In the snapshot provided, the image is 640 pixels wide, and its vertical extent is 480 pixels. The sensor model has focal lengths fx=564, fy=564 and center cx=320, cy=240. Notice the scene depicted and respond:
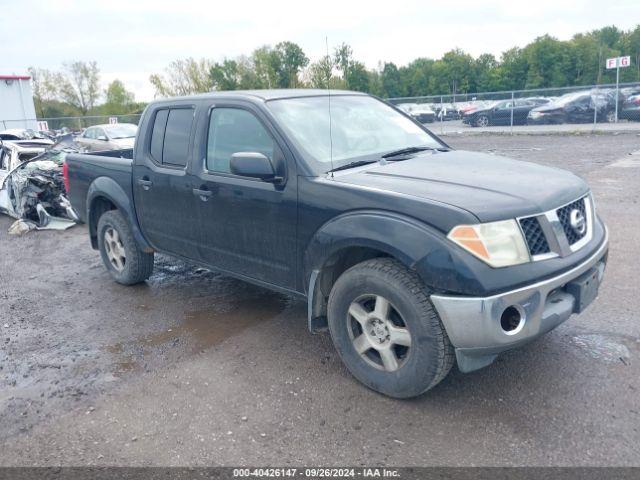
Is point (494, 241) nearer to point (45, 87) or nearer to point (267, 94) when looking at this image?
point (267, 94)

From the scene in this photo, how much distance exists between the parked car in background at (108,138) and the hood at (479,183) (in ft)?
51.7

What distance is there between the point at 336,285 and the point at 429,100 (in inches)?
988

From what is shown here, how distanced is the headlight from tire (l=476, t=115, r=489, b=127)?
24057mm

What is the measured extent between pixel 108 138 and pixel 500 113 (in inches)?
644

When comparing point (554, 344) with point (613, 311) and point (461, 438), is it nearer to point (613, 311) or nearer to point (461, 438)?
point (613, 311)

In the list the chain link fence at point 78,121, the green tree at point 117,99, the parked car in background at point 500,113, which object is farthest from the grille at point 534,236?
the green tree at point 117,99

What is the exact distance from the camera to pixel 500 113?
2488 centimetres

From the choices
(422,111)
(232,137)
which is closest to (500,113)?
(422,111)

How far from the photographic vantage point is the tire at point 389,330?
10.4 ft

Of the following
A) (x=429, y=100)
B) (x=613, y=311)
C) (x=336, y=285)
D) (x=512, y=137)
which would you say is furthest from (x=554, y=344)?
(x=429, y=100)

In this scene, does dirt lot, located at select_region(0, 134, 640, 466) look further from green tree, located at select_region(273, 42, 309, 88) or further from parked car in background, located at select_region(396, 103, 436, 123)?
green tree, located at select_region(273, 42, 309, 88)

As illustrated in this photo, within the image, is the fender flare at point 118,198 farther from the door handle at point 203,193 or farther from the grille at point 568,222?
the grille at point 568,222

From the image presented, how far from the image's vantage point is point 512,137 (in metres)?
21.4

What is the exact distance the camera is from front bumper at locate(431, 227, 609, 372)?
117 inches
